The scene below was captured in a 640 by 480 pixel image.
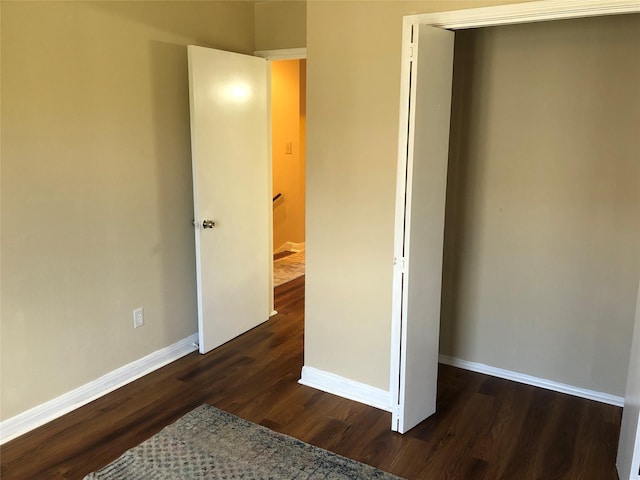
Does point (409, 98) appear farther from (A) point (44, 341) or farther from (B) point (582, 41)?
(A) point (44, 341)

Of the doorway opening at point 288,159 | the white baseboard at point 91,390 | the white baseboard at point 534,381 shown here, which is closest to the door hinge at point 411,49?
the white baseboard at point 534,381

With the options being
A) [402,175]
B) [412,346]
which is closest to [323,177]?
[402,175]

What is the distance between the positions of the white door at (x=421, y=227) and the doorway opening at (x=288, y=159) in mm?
3430

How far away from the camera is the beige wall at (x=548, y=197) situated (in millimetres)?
2838

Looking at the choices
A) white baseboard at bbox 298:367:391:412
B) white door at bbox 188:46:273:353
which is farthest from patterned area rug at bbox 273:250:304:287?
white baseboard at bbox 298:367:391:412

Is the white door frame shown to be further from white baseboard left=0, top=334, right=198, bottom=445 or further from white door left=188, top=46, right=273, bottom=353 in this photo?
white baseboard left=0, top=334, right=198, bottom=445

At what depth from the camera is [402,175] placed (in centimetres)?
248

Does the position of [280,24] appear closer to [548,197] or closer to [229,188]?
[229,188]

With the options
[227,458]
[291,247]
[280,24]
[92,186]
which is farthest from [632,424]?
[291,247]

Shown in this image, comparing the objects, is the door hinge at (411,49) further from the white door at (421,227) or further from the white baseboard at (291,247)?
the white baseboard at (291,247)

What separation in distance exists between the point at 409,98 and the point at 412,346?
1213mm

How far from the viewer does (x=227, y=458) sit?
248cm

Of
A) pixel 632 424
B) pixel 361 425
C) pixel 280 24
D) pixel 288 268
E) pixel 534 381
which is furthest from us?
pixel 288 268

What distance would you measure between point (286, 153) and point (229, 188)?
296 cm
